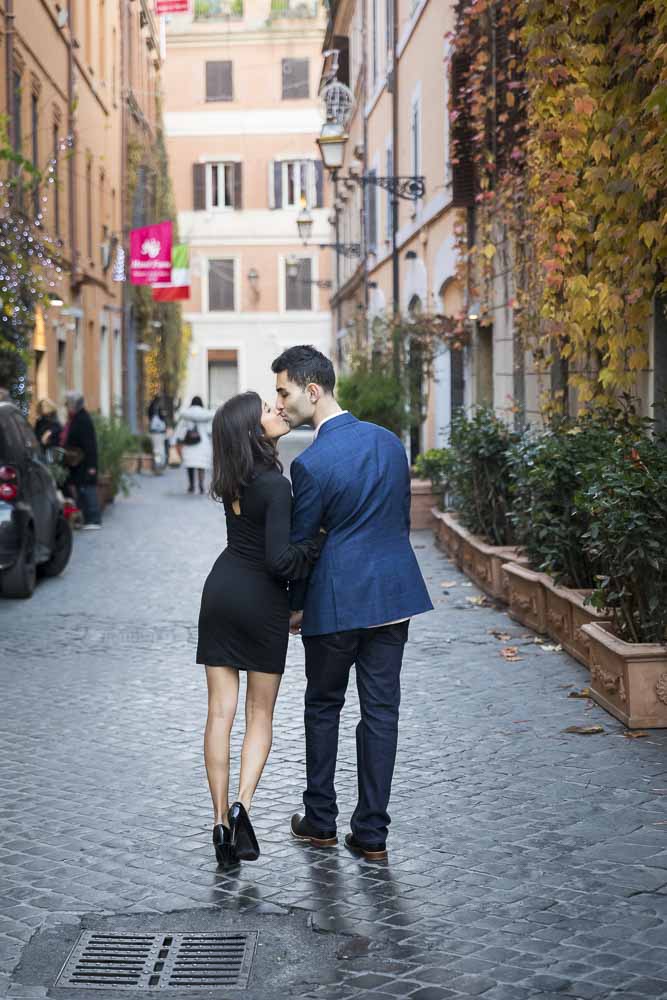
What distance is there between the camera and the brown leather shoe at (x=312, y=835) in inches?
217

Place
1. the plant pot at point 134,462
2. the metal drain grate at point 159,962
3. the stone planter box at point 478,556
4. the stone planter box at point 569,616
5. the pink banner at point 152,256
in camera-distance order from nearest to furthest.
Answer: the metal drain grate at point 159,962 → the stone planter box at point 569,616 → the stone planter box at point 478,556 → the pink banner at point 152,256 → the plant pot at point 134,462

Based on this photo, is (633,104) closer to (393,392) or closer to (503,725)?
(503,725)

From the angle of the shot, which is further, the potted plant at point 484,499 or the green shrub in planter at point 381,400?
the green shrub in planter at point 381,400

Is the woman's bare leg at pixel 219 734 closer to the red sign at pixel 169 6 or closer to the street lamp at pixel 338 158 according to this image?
the street lamp at pixel 338 158

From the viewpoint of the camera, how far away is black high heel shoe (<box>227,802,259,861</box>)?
5230 millimetres

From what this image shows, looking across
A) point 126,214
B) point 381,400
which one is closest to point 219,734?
point 381,400

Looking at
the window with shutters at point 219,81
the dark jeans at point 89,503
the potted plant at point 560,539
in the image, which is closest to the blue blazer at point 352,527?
the potted plant at point 560,539

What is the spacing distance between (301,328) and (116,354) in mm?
16962

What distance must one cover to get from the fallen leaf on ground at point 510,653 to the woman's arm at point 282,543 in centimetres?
422

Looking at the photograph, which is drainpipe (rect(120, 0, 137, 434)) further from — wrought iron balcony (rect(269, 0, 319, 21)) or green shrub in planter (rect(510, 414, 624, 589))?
green shrub in planter (rect(510, 414, 624, 589))

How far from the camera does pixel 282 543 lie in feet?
16.9

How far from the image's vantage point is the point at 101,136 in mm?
32781

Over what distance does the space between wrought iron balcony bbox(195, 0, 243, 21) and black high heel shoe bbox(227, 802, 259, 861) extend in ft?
166

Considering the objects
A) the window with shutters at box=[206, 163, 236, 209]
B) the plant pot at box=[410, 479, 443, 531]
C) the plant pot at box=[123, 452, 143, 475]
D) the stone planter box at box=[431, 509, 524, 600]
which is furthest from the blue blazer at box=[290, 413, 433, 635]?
the window with shutters at box=[206, 163, 236, 209]
